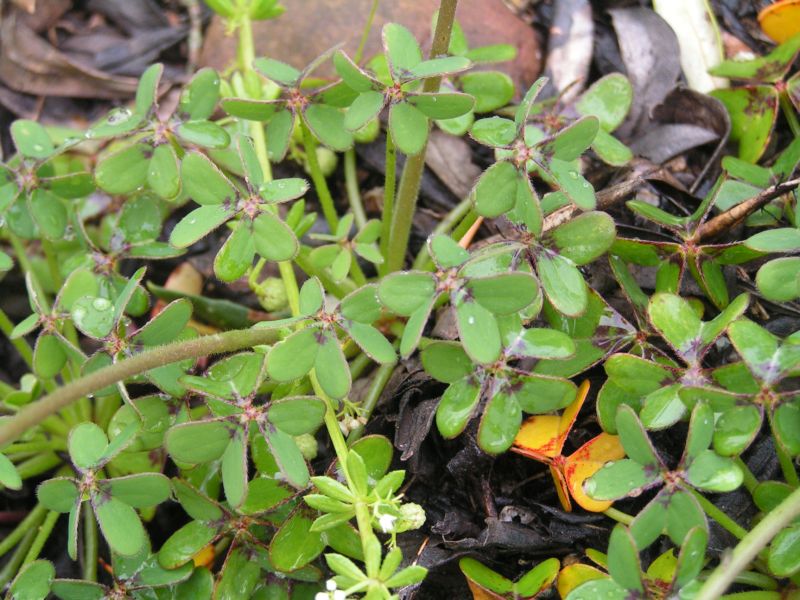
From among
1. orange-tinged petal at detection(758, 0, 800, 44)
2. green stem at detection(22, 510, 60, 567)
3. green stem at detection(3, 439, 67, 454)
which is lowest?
green stem at detection(22, 510, 60, 567)

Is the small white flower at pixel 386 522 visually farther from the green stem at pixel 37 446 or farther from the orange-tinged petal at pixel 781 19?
the orange-tinged petal at pixel 781 19

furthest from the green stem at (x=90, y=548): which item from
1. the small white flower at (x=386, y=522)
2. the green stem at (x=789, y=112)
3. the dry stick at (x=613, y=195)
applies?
the green stem at (x=789, y=112)

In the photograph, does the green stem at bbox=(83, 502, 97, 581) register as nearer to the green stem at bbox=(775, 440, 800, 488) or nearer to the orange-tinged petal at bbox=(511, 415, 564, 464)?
the orange-tinged petal at bbox=(511, 415, 564, 464)

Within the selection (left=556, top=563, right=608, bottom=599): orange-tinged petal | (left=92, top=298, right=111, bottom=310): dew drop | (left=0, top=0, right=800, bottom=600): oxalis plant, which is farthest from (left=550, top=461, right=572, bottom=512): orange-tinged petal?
(left=92, top=298, right=111, bottom=310): dew drop

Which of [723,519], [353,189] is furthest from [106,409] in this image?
[723,519]

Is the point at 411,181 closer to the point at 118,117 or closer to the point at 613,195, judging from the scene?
the point at 613,195

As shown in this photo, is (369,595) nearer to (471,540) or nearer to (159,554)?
(471,540)
